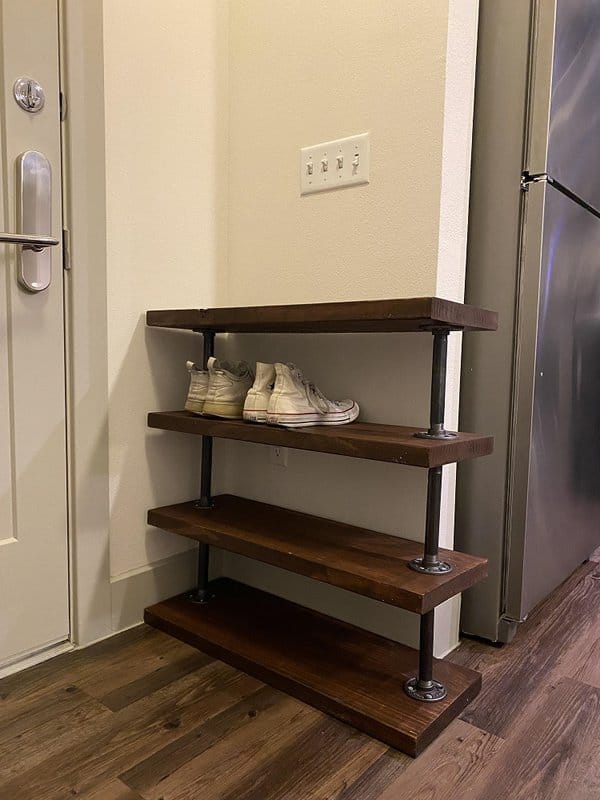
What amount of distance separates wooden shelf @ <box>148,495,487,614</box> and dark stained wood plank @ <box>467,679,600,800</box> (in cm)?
29

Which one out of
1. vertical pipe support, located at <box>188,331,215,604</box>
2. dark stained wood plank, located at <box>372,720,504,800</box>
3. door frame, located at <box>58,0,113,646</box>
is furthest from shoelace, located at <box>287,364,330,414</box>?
dark stained wood plank, located at <box>372,720,504,800</box>

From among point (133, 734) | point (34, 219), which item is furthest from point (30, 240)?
point (133, 734)

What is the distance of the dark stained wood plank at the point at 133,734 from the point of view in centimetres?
93

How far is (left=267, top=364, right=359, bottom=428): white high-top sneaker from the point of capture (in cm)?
123

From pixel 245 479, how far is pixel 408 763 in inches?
34.2

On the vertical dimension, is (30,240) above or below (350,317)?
above

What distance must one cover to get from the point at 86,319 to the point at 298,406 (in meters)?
0.53

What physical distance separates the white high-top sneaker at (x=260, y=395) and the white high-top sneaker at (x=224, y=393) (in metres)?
0.06

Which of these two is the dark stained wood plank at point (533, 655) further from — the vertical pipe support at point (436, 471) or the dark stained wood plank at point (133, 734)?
the dark stained wood plank at point (133, 734)

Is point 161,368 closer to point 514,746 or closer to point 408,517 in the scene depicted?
point 408,517

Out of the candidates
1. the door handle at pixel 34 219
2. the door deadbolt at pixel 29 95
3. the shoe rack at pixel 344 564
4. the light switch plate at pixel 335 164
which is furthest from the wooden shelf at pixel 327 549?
the door deadbolt at pixel 29 95

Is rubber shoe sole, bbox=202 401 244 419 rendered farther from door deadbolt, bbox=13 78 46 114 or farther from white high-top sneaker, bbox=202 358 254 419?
door deadbolt, bbox=13 78 46 114

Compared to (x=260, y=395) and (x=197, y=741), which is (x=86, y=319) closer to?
(x=260, y=395)

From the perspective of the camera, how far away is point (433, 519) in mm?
1138
